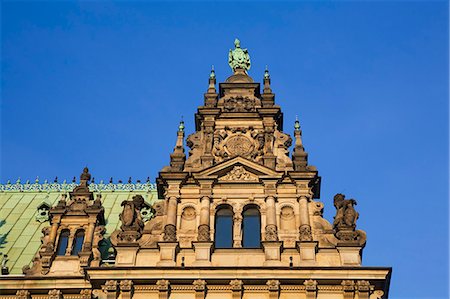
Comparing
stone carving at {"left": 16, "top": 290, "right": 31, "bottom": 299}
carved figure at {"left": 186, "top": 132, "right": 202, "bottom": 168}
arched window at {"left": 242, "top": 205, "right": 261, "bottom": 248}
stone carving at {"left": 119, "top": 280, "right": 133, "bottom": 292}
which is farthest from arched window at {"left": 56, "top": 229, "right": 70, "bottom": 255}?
arched window at {"left": 242, "top": 205, "right": 261, "bottom": 248}

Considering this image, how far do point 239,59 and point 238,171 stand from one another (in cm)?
818

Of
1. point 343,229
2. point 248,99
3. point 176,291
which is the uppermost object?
point 248,99

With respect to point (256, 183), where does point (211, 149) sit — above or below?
above

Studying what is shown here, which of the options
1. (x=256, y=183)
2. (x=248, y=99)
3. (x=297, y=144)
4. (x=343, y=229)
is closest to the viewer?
(x=343, y=229)

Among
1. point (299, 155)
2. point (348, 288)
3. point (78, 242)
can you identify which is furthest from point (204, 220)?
point (348, 288)

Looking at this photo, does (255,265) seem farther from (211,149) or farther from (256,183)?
(211,149)

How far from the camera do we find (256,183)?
25688 millimetres

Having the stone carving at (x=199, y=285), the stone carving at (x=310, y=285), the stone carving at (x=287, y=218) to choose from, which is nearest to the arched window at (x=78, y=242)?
the stone carving at (x=199, y=285)

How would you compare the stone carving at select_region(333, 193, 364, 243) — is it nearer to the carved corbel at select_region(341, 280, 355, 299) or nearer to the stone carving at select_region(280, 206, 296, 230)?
the stone carving at select_region(280, 206, 296, 230)

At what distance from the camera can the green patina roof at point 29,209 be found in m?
28.3

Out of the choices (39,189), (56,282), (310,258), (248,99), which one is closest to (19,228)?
(39,189)

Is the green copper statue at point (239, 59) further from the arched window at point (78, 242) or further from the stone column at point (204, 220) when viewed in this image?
the arched window at point (78, 242)

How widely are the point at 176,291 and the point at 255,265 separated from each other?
2.77 m

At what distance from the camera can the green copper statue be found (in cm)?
3231
